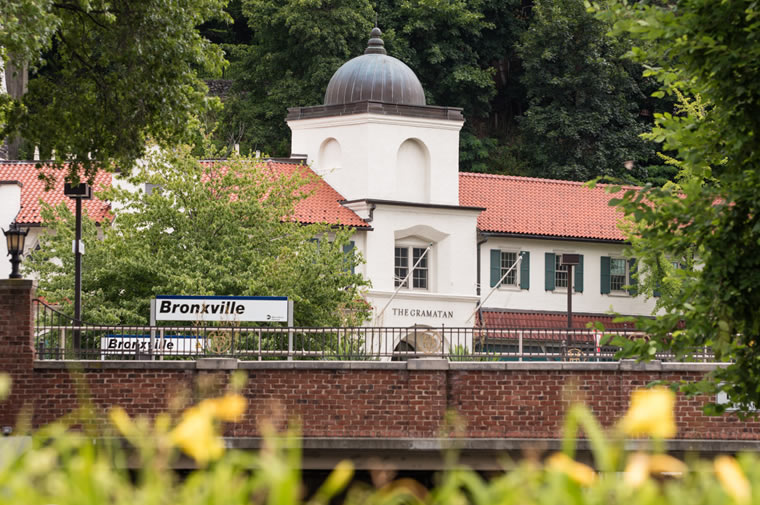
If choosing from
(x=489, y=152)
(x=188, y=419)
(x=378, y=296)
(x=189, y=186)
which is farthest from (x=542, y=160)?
(x=188, y=419)

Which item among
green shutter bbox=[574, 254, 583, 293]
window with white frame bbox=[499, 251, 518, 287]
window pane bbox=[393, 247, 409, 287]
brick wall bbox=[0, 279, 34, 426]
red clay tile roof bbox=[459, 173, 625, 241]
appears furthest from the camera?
green shutter bbox=[574, 254, 583, 293]

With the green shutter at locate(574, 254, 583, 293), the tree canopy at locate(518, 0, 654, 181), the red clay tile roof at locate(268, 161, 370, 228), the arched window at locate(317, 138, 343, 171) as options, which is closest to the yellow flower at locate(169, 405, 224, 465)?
the red clay tile roof at locate(268, 161, 370, 228)

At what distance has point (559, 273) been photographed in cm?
5084

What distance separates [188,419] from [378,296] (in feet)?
136

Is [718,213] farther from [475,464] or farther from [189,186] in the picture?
[189,186]

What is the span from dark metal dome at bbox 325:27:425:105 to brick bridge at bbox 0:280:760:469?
24345mm

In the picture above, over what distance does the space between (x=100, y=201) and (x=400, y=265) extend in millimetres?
10245

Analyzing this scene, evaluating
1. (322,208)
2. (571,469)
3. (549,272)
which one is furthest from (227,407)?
(549,272)

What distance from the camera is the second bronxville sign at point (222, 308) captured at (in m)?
25.2

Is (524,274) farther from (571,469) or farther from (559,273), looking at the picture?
(571,469)

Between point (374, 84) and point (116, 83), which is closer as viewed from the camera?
point (116, 83)

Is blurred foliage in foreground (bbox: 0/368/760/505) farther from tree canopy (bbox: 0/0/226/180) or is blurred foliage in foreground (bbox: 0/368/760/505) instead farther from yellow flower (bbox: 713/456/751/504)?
tree canopy (bbox: 0/0/226/180)

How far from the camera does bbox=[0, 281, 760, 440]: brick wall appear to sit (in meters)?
22.9

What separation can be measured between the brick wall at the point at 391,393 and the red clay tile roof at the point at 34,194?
20.6m
